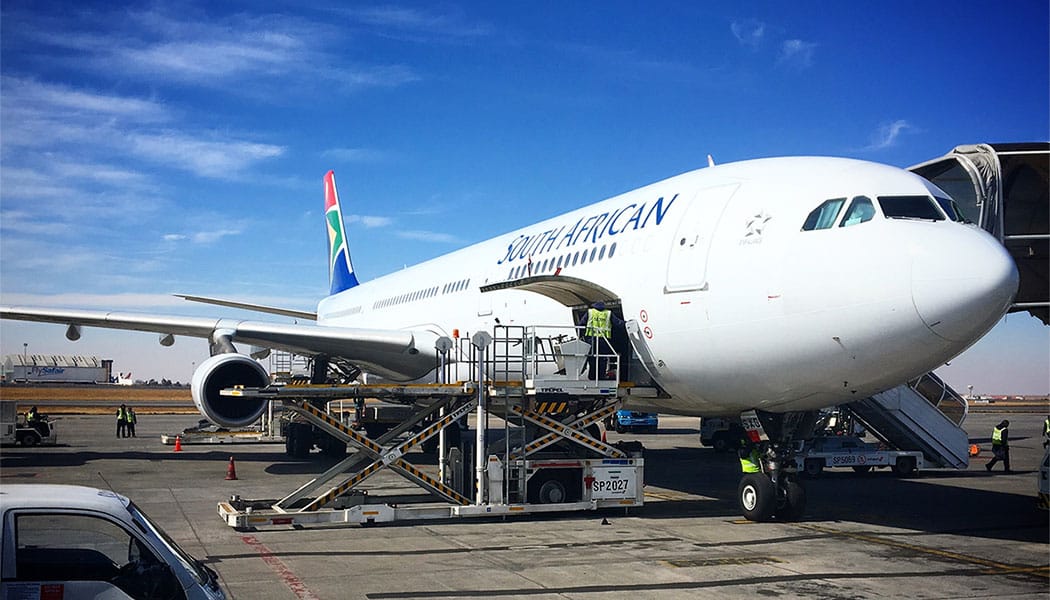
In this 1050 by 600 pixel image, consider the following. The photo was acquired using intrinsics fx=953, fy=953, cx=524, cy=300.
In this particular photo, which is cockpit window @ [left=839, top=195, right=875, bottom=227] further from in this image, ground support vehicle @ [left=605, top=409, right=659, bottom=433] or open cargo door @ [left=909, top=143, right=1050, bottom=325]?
ground support vehicle @ [left=605, top=409, right=659, bottom=433]

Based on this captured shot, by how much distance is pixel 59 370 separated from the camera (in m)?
125

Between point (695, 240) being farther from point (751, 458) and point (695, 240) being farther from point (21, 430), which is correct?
point (21, 430)

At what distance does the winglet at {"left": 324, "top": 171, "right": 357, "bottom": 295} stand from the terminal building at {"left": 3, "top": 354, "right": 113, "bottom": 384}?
320 feet

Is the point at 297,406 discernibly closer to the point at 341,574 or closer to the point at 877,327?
the point at 341,574

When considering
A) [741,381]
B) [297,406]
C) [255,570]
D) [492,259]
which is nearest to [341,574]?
[255,570]

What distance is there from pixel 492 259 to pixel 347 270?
16.8 meters

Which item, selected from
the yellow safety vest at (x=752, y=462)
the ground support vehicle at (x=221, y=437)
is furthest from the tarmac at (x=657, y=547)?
the ground support vehicle at (x=221, y=437)

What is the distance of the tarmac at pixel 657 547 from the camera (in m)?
8.75

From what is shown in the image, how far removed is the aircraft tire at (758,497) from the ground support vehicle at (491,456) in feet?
5.13

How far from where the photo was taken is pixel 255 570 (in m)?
9.29

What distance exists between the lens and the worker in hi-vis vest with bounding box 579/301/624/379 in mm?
13453

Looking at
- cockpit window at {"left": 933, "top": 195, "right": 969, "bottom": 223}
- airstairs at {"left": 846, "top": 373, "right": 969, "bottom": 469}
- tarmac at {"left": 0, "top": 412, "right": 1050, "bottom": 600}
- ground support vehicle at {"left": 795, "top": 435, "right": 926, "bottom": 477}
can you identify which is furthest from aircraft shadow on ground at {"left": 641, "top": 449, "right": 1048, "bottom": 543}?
cockpit window at {"left": 933, "top": 195, "right": 969, "bottom": 223}

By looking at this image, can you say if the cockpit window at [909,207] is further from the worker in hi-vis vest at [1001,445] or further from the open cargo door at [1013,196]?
the worker in hi-vis vest at [1001,445]

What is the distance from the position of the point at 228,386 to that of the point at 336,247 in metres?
21.2
